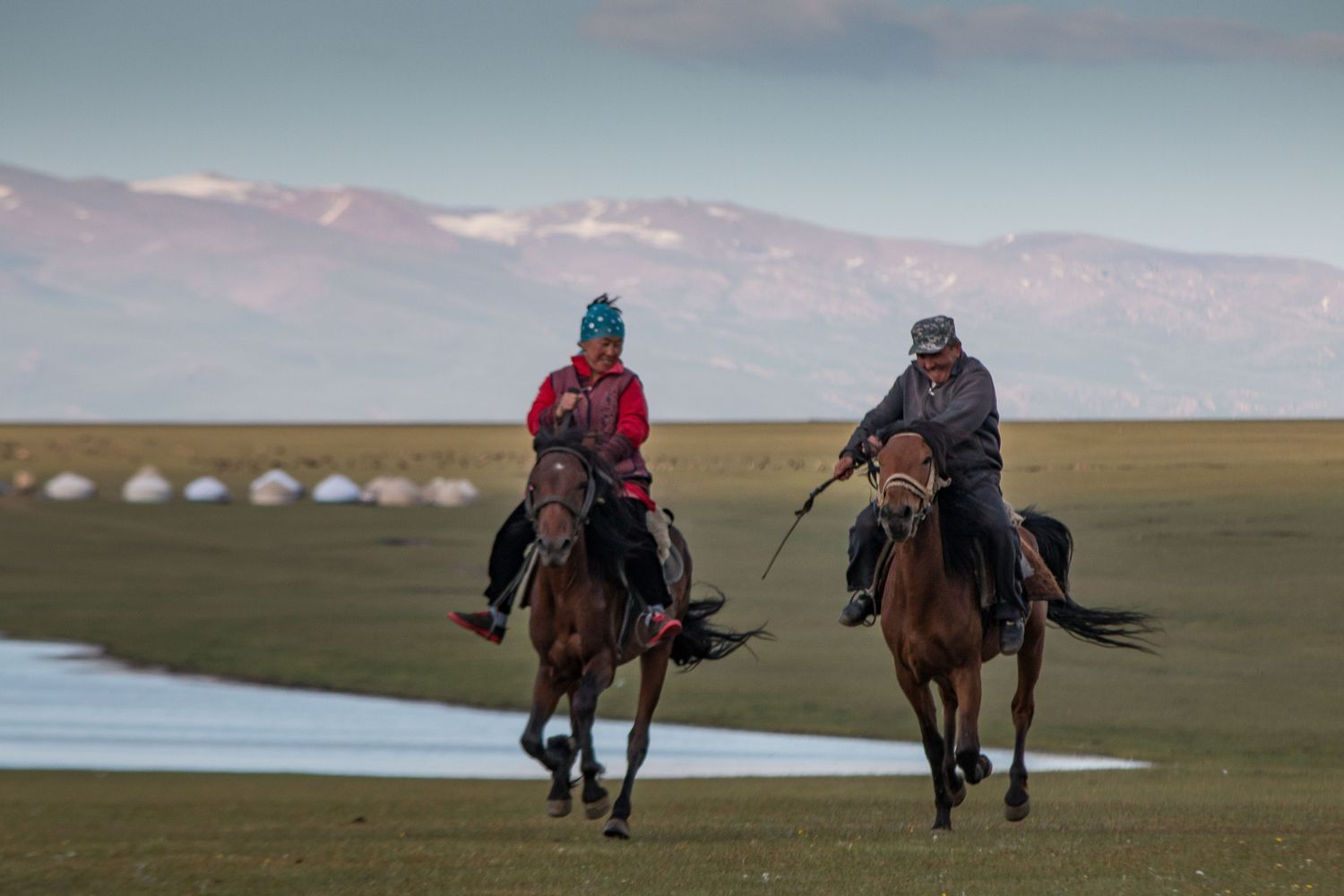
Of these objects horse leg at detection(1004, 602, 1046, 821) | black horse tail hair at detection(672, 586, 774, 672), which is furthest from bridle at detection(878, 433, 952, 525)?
black horse tail hair at detection(672, 586, 774, 672)

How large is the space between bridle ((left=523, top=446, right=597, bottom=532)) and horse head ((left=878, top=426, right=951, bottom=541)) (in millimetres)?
1867

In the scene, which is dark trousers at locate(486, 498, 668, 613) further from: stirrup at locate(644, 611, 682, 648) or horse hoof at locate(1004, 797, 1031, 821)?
horse hoof at locate(1004, 797, 1031, 821)

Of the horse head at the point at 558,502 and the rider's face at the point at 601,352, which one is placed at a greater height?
the rider's face at the point at 601,352

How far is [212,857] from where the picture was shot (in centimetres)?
1098

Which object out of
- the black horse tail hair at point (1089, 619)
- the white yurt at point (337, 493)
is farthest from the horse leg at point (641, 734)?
the white yurt at point (337, 493)

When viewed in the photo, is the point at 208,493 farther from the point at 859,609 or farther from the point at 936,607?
the point at 936,607

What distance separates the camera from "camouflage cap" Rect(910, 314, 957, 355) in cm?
1246

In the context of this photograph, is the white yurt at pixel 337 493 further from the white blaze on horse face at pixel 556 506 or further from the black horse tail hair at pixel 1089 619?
the white blaze on horse face at pixel 556 506

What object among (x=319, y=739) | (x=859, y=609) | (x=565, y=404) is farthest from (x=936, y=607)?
(x=319, y=739)

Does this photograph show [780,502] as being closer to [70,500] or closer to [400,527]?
[400,527]

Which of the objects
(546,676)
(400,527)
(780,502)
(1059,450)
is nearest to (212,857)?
(546,676)

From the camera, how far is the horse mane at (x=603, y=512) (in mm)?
12250

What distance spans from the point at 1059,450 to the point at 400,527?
7650 cm

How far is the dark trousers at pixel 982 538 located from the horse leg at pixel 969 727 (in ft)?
1.92
